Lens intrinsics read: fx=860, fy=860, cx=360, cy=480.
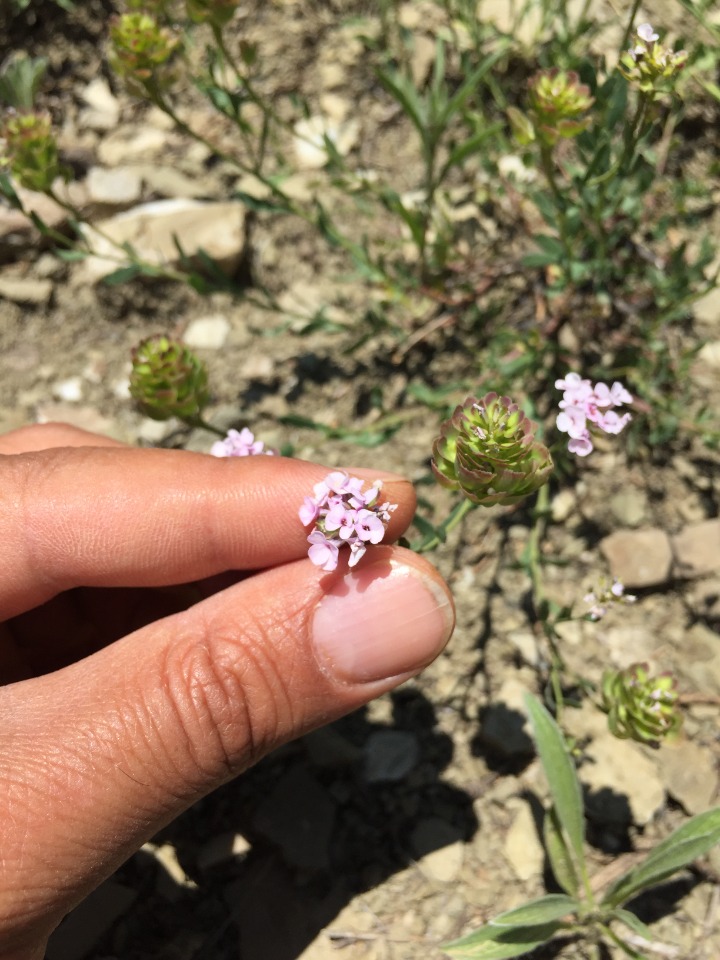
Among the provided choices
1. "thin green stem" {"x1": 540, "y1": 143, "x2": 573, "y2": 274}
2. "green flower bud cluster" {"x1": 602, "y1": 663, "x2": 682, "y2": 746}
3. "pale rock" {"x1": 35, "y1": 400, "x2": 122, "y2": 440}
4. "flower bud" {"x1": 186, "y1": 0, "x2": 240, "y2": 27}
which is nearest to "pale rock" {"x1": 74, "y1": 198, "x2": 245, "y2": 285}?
"pale rock" {"x1": 35, "y1": 400, "x2": 122, "y2": 440}

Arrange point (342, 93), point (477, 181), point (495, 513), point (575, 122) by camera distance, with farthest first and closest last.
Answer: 1. point (342, 93)
2. point (477, 181)
3. point (495, 513)
4. point (575, 122)

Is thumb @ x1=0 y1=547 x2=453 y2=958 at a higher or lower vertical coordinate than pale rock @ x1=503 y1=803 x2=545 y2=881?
higher

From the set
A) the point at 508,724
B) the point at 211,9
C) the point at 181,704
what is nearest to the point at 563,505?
the point at 508,724

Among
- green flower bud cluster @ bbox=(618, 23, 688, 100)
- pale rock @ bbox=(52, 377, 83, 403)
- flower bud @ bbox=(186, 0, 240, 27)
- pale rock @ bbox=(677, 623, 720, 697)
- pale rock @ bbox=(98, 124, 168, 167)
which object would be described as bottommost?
pale rock @ bbox=(52, 377, 83, 403)

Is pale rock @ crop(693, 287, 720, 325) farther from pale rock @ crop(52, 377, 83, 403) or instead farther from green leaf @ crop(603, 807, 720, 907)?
pale rock @ crop(52, 377, 83, 403)

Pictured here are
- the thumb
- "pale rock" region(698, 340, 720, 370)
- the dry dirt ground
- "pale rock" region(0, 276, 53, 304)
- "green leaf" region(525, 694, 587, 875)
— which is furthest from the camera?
"pale rock" region(0, 276, 53, 304)

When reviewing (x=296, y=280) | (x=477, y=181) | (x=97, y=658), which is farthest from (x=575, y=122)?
(x=97, y=658)

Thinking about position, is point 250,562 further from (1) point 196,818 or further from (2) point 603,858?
(2) point 603,858
